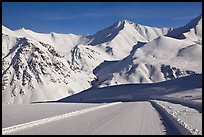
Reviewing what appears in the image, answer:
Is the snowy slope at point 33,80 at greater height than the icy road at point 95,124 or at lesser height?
greater

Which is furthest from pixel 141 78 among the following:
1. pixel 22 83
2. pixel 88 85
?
pixel 22 83

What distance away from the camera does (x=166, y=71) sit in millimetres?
199625

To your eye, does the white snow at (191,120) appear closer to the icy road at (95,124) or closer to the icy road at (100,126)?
the icy road at (95,124)

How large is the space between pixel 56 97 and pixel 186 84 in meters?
53.7

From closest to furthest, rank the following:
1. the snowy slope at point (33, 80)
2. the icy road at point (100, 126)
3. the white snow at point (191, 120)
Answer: the white snow at point (191, 120), the icy road at point (100, 126), the snowy slope at point (33, 80)

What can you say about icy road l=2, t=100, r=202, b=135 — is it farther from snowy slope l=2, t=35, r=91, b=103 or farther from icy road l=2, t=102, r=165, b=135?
snowy slope l=2, t=35, r=91, b=103

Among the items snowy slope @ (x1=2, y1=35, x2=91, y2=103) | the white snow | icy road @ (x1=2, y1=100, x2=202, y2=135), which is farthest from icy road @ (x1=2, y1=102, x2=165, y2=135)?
snowy slope @ (x1=2, y1=35, x2=91, y2=103)

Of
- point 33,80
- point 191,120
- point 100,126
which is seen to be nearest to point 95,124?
point 100,126

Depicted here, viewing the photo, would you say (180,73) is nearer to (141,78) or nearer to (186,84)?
(141,78)

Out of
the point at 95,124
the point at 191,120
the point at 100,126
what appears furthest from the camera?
the point at 191,120

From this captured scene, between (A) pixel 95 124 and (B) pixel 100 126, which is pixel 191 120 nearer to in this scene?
(A) pixel 95 124

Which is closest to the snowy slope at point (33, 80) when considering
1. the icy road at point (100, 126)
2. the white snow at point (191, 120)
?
the white snow at point (191, 120)

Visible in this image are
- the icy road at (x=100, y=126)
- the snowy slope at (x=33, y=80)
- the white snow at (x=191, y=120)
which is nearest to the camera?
the white snow at (x=191, y=120)

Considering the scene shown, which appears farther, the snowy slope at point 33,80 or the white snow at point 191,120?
the snowy slope at point 33,80
